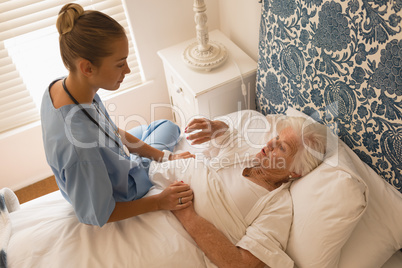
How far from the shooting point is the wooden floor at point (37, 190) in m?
2.20

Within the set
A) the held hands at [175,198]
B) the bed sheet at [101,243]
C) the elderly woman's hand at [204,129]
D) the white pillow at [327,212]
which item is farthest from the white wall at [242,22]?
the bed sheet at [101,243]

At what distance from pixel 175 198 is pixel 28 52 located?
4.58ft

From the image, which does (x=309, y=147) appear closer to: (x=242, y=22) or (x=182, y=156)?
(x=182, y=156)

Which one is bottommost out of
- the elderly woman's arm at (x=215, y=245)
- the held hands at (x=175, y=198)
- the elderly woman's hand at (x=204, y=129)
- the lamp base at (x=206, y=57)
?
the elderly woman's arm at (x=215, y=245)

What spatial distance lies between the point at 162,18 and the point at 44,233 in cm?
149

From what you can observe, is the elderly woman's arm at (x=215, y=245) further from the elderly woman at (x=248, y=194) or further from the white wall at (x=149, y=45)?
the white wall at (x=149, y=45)

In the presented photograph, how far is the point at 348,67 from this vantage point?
3.76 feet

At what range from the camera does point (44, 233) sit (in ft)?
4.05

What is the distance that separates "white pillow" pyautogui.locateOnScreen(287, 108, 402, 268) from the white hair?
0.08 m

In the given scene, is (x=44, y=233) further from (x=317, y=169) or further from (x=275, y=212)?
(x=317, y=169)

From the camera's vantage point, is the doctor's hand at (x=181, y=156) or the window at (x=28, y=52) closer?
the doctor's hand at (x=181, y=156)

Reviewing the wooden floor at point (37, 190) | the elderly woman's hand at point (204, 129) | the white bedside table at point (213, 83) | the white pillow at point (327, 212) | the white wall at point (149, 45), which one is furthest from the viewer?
the wooden floor at point (37, 190)

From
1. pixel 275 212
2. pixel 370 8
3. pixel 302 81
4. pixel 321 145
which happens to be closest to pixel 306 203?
pixel 275 212

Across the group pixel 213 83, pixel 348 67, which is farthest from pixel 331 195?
pixel 213 83
